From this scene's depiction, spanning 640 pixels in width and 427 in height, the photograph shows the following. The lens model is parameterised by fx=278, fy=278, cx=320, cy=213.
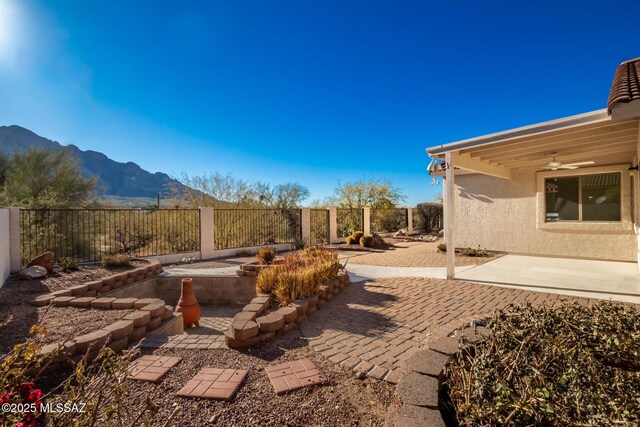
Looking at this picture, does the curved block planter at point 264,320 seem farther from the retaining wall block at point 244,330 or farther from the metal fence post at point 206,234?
the metal fence post at point 206,234

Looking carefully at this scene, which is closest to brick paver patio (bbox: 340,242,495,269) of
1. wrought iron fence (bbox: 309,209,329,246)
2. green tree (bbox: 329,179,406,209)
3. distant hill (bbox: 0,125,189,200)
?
wrought iron fence (bbox: 309,209,329,246)

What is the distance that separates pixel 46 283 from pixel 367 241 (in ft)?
33.3

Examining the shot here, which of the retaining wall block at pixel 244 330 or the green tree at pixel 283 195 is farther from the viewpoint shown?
the green tree at pixel 283 195

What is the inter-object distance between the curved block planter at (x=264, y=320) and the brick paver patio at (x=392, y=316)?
171mm

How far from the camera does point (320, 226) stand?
13945 millimetres

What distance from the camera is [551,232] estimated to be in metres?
9.13

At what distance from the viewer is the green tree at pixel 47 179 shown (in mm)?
10835

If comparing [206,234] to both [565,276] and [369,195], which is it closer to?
[565,276]

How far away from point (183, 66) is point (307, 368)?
31.9 feet

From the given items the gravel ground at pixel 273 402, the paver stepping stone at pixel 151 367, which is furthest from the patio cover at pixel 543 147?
the paver stepping stone at pixel 151 367

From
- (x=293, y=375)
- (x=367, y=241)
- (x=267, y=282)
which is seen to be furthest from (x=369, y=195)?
(x=293, y=375)

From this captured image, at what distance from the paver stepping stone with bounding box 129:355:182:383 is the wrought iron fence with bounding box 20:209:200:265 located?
7125 millimetres

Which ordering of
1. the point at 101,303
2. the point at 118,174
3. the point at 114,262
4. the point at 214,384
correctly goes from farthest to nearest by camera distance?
the point at 118,174 < the point at 114,262 < the point at 101,303 < the point at 214,384

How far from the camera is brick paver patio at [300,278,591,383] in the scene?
304cm
